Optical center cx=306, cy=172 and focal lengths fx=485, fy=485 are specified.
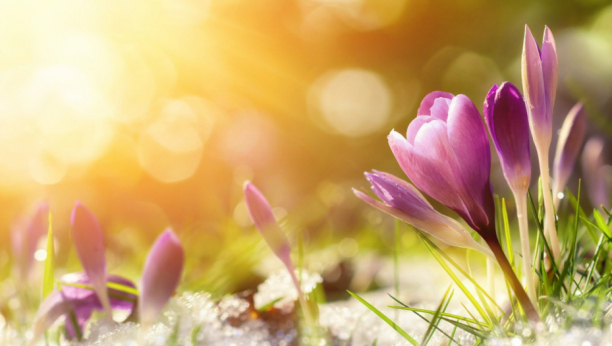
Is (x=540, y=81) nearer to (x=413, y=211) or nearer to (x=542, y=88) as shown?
(x=542, y=88)

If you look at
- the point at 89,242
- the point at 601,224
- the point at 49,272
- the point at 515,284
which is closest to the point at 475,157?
the point at 515,284

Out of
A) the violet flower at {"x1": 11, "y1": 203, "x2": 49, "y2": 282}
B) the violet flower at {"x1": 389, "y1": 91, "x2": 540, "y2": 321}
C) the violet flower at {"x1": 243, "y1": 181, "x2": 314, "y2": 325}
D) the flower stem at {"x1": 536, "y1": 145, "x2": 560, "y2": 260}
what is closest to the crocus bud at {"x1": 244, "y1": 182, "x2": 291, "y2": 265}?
the violet flower at {"x1": 243, "y1": 181, "x2": 314, "y2": 325}

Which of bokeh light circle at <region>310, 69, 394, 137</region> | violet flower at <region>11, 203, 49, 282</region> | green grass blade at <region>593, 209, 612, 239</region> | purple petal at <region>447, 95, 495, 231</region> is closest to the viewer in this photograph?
purple petal at <region>447, 95, 495, 231</region>

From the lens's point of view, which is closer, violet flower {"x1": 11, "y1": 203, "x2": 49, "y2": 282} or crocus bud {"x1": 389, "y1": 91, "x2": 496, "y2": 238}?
crocus bud {"x1": 389, "y1": 91, "x2": 496, "y2": 238}

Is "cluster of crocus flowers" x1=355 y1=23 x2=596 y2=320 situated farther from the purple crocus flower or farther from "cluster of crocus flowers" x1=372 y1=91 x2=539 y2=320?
the purple crocus flower

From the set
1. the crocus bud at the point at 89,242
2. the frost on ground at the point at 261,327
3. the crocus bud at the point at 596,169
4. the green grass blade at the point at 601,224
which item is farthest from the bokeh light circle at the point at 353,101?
the crocus bud at the point at 89,242

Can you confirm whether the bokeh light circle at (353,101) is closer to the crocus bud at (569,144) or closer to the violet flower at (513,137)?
the crocus bud at (569,144)
